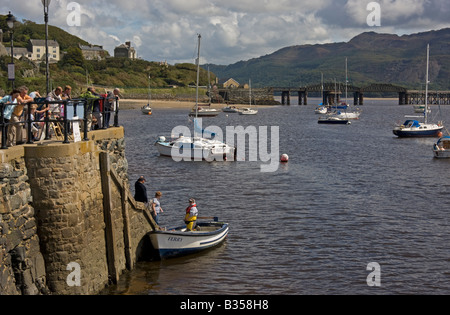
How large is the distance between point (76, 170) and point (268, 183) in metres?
23.7

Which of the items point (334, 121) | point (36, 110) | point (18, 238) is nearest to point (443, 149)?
point (36, 110)

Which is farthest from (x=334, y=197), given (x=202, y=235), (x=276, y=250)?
(x=202, y=235)

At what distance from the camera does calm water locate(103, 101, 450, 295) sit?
742 inches

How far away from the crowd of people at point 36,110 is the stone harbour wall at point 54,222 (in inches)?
42.6

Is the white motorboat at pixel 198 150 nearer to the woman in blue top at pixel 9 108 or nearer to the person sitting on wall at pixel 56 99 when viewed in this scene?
the person sitting on wall at pixel 56 99

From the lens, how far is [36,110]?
17.6 m

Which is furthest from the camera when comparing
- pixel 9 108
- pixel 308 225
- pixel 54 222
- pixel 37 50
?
pixel 37 50

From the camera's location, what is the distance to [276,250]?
22312mm

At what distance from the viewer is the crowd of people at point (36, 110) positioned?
47.5 feet

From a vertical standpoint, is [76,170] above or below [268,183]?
above

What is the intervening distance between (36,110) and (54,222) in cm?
500

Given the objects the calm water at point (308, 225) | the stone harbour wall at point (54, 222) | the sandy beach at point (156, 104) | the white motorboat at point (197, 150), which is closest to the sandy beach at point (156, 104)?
the sandy beach at point (156, 104)

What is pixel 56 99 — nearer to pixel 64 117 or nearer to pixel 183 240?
pixel 64 117

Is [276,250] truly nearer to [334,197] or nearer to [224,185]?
[334,197]
